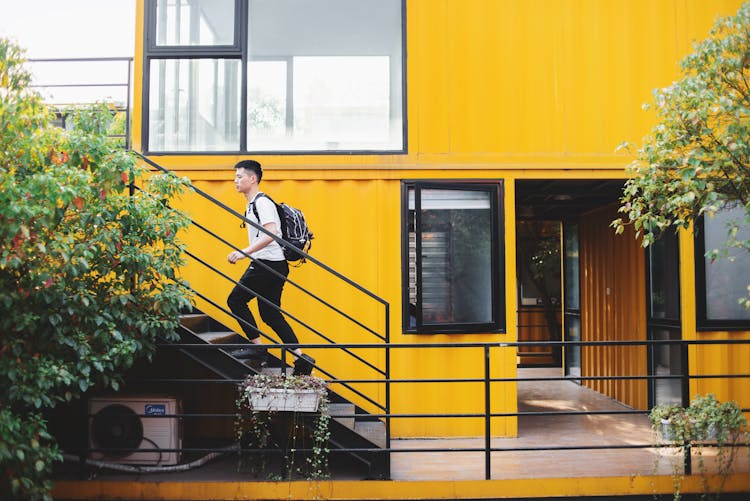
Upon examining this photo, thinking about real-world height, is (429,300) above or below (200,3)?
below

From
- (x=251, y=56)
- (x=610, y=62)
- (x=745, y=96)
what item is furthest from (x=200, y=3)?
(x=745, y=96)

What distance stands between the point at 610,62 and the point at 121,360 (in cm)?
548

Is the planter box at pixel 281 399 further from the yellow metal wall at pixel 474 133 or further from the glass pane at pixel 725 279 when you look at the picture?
the glass pane at pixel 725 279

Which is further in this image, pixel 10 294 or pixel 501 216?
pixel 501 216

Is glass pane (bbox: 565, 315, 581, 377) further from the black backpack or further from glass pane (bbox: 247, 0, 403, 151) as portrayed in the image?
the black backpack

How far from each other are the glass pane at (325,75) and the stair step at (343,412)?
263 cm

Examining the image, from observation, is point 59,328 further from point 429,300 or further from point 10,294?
point 429,300

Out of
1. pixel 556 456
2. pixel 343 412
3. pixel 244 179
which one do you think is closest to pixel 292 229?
pixel 244 179

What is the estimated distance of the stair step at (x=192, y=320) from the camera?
18.1 feet

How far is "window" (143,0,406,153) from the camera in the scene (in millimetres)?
6902

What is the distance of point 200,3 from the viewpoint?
698 centimetres

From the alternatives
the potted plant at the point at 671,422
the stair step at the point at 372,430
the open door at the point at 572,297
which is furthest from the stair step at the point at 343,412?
the open door at the point at 572,297

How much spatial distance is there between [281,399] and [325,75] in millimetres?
3530

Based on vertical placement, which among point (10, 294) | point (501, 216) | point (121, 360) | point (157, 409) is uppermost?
point (501, 216)
